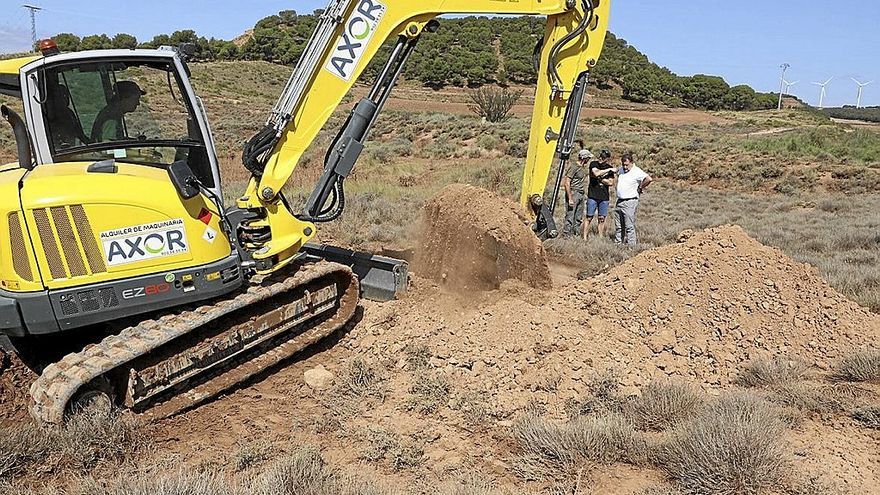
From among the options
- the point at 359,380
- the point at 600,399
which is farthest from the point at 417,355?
the point at 600,399

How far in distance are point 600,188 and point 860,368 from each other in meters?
6.70

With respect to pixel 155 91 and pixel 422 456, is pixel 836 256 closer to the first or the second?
pixel 422 456

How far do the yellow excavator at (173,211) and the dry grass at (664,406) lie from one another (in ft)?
8.79

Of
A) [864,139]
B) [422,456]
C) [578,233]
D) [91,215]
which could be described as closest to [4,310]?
[91,215]

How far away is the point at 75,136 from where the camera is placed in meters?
5.54

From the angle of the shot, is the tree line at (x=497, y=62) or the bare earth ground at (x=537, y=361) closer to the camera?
the bare earth ground at (x=537, y=361)

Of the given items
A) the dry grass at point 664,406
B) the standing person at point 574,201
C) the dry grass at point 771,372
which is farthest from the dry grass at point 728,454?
the standing person at point 574,201

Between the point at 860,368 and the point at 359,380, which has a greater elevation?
the point at 860,368

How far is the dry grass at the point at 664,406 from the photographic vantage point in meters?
5.12

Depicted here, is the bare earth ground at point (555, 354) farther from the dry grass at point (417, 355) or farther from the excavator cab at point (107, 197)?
the excavator cab at point (107, 197)

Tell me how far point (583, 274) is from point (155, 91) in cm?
605

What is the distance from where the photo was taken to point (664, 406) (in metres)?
5.22

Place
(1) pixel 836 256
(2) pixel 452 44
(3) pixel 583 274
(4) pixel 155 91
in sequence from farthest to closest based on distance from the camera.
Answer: (2) pixel 452 44
(1) pixel 836 256
(3) pixel 583 274
(4) pixel 155 91

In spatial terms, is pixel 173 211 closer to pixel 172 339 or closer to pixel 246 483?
pixel 172 339
